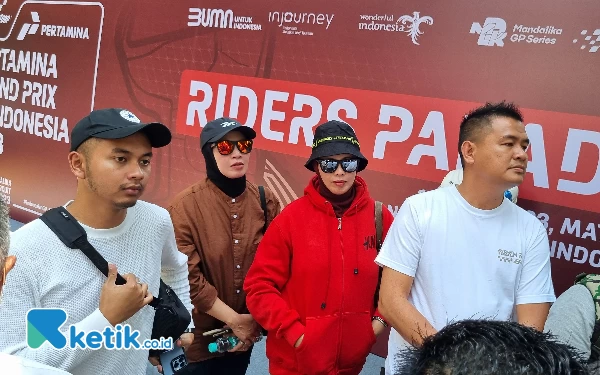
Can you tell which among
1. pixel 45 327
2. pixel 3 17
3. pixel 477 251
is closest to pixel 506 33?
pixel 477 251

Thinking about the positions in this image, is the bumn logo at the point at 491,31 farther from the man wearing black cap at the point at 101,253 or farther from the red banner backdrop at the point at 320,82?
the man wearing black cap at the point at 101,253

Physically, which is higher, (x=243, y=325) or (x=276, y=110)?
(x=276, y=110)

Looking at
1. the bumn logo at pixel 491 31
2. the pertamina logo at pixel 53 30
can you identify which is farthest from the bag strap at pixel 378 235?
the pertamina logo at pixel 53 30

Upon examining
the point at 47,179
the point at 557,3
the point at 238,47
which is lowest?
the point at 47,179

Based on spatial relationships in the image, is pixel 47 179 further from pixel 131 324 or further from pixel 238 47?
pixel 131 324

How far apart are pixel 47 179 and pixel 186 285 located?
4664 millimetres

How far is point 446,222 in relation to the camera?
5.77ft

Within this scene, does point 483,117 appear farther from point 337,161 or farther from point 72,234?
point 72,234

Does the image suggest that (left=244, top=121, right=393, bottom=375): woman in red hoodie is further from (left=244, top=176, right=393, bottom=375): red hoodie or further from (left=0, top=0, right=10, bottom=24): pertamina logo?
(left=0, top=0, right=10, bottom=24): pertamina logo

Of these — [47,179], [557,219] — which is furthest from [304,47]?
[47,179]

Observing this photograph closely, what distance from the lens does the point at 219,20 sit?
4.48 metres

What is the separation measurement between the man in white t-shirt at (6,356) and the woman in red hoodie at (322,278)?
1094 millimetres

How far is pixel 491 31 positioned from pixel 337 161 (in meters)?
1.69

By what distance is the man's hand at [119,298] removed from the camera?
146cm
